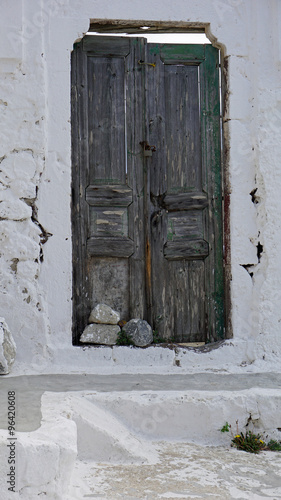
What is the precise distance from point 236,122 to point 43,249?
1.72 metres

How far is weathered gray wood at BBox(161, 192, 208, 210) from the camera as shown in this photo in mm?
4746

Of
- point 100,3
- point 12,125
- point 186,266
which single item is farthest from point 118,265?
point 100,3

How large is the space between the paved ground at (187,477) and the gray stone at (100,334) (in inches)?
46.2

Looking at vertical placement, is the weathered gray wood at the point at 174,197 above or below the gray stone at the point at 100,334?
above

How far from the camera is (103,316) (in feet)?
15.1

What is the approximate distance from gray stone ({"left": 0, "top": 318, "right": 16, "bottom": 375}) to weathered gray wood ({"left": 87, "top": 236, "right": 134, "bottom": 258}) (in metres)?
0.88

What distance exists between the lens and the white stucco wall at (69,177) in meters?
4.42

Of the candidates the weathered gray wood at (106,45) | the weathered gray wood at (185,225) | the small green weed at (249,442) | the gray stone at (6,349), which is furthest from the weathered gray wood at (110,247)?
the small green weed at (249,442)

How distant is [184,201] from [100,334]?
119 cm

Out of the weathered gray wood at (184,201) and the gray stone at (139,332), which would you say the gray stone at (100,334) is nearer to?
the gray stone at (139,332)

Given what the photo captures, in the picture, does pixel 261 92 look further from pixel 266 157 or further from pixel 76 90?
pixel 76 90

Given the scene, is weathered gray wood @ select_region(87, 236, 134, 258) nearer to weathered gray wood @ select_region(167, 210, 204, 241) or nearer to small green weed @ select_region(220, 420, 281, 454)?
weathered gray wood @ select_region(167, 210, 204, 241)

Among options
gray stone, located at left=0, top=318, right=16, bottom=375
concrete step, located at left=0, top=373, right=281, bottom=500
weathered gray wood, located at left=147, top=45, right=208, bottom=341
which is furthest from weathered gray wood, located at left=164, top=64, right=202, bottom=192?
gray stone, located at left=0, top=318, right=16, bottom=375

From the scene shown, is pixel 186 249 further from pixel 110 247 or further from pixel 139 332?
pixel 139 332
